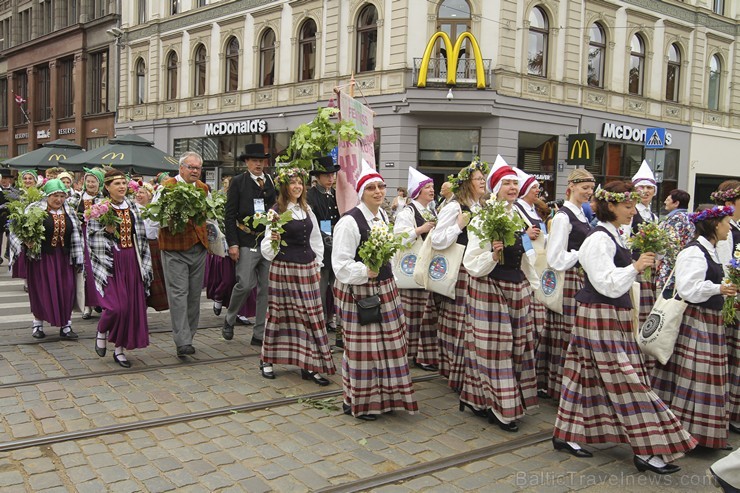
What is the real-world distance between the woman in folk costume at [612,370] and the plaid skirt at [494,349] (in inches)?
20.8

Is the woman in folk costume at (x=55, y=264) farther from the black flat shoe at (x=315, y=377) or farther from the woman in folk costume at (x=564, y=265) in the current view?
the woman in folk costume at (x=564, y=265)

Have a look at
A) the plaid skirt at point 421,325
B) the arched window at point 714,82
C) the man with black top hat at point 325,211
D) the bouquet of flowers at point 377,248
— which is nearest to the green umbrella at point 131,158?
the man with black top hat at point 325,211

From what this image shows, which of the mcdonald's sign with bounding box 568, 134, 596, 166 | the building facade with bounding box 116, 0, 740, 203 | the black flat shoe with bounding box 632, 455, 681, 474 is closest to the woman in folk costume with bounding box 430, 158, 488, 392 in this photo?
the black flat shoe with bounding box 632, 455, 681, 474

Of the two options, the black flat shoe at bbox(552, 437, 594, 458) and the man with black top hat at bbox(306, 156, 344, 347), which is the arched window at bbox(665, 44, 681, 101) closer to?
the man with black top hat at bbox(306, 156, 344, 347)

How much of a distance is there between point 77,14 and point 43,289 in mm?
37665

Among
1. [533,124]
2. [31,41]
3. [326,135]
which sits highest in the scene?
[31,41]

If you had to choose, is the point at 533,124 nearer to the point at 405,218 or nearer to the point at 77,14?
the point at 405,218

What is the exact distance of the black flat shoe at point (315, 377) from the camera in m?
6.33

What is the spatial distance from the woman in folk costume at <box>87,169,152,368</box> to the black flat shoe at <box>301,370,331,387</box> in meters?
1.71

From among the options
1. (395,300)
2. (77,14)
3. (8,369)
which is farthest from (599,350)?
(77,14)

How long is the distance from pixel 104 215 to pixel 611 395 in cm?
500

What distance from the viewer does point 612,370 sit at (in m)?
4.44

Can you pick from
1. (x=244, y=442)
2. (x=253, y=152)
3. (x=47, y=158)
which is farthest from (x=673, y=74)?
(x=244, y=442)

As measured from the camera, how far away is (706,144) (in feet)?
93.0
